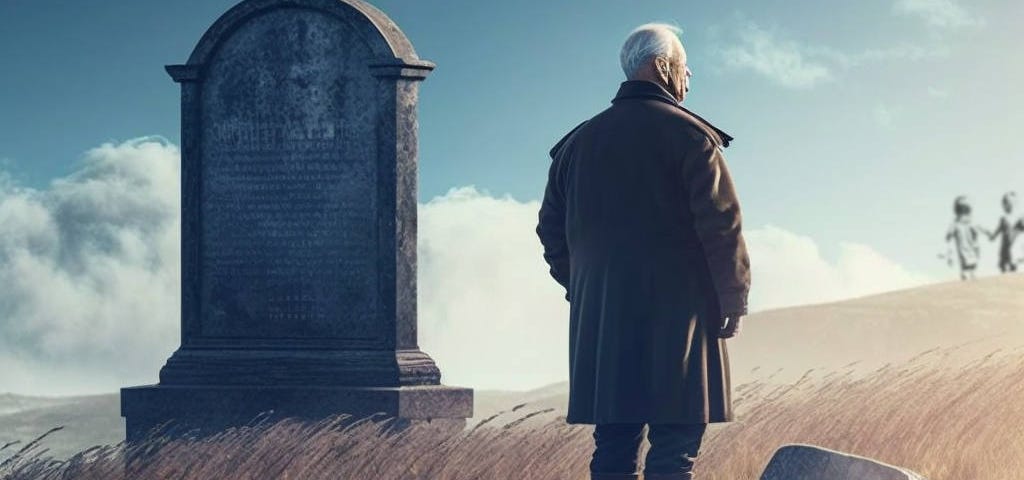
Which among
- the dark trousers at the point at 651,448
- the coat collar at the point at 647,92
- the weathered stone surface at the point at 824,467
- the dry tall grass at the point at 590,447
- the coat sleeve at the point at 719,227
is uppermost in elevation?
the coat collar at the point at 647,92

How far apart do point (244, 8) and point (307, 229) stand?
160 centimetres

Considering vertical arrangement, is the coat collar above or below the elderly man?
above

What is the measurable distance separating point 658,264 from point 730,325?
0.32 meters

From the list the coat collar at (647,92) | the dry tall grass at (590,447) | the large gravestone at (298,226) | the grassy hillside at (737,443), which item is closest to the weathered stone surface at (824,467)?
the coat collar at (647,92)

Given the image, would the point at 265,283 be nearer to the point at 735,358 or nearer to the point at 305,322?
the point at 305,322

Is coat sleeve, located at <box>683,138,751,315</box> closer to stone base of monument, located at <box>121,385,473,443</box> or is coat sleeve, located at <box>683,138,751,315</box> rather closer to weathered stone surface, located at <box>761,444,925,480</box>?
weathered stone surface, located at <box>761,444,925,480</box>

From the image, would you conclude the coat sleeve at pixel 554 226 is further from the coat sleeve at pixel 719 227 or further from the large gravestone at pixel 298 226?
the large gravestone at pixel 298 226

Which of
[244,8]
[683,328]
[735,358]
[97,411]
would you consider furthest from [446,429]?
[735,358]

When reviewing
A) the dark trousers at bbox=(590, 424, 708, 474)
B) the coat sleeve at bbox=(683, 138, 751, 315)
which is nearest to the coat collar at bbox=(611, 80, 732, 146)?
the coat sleeve at bbox=(683, 138, 751, 315)

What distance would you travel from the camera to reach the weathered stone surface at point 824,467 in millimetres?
5496

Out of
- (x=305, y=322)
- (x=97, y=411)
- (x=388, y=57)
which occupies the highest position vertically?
(x=388, y=57)

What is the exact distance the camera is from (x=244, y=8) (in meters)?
10.5

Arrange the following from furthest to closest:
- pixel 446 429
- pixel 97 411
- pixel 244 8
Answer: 1. pixel 97 411
2. pixel 244 8
3. pixel 446 429

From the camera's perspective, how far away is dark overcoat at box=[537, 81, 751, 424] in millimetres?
5141
